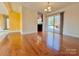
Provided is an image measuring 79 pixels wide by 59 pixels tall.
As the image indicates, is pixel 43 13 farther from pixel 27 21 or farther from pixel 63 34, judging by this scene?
pixel 27 21

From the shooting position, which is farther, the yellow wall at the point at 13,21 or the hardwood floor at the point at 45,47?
the yellow wall at the point at 13,21

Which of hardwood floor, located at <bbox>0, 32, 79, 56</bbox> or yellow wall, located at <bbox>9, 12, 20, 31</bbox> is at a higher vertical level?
yellow wall, located at <bbox>9, 12, 20, 31</bbox>

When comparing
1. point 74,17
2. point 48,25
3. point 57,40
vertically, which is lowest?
point 57,40

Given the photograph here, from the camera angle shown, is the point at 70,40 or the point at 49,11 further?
the point at 70,40

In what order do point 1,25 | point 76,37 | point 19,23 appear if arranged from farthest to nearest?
point 19,23 → point 76,37 → point 1,25

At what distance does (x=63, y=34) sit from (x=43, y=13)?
4.56ft

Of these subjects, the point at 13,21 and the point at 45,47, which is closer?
the point at 45,47

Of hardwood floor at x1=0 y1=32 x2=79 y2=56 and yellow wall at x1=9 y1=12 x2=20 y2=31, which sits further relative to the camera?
yellow wall at x1=9 y1=12 x2=20 y2=31

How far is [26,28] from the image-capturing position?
6289 millimetres

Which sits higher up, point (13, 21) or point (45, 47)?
point (13, 21)

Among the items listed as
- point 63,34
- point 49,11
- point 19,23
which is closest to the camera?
point 49,11

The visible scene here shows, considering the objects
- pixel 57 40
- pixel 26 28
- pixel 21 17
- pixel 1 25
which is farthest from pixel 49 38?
pixel 21 17

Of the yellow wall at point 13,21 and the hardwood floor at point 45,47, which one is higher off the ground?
the yellow wall at point 13,21

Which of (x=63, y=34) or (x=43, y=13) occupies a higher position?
(x=43, y=13)
